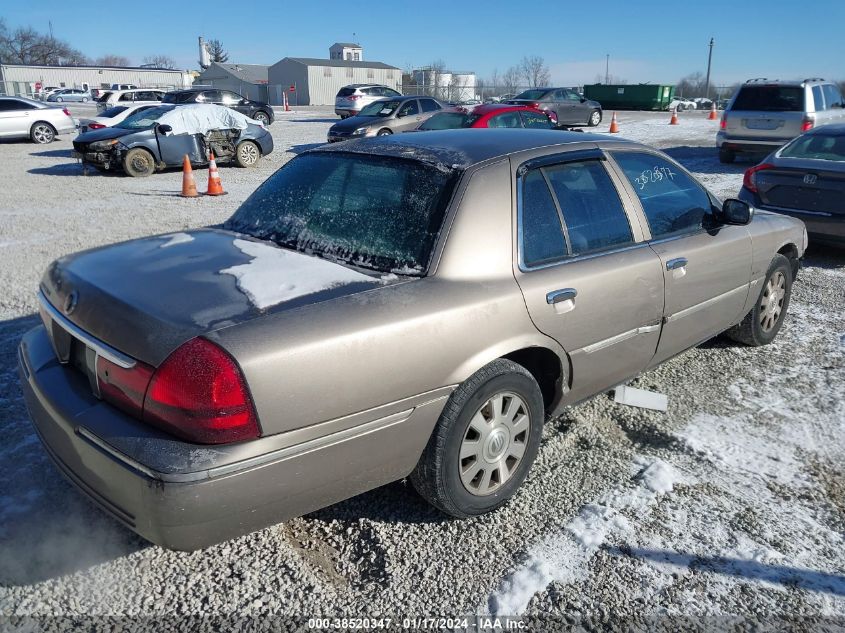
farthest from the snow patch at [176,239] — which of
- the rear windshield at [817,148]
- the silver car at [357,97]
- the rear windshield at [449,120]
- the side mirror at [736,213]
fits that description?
the silver car at [357,97]

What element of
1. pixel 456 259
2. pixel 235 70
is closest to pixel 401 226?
pixel 456 259

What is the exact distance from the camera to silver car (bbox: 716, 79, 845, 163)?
1370 centimetres

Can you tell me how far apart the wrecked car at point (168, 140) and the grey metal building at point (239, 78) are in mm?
59118

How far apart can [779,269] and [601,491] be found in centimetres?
266

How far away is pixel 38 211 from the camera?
392 inches

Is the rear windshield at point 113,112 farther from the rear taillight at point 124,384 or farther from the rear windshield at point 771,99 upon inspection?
the rear taillight at point 124,384

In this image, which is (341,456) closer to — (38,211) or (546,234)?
(546,234)

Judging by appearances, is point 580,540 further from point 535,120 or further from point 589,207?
point 535,120

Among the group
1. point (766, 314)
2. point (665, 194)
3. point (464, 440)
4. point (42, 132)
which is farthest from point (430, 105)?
point (464, 440)

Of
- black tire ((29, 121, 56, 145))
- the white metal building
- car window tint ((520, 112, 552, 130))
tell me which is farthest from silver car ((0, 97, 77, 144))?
the white metal building

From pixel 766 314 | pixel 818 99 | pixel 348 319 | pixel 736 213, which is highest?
pixel 818 99

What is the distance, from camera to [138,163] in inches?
539

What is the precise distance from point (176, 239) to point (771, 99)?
14.5 meters

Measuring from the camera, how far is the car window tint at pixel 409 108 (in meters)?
18.2
